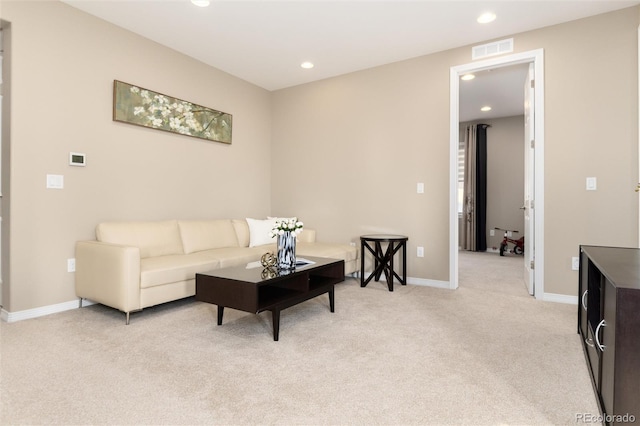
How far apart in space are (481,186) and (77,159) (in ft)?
21.7

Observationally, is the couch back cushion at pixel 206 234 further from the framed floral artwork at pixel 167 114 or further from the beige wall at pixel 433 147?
the beige wall at pixel 433 147

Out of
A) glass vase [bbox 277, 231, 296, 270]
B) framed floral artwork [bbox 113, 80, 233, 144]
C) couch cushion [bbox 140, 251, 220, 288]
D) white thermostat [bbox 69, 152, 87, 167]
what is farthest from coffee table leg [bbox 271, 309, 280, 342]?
framed floral artwork [bbox 113, 80, 233, 144]

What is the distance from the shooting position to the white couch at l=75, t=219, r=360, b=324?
2805 millimetres

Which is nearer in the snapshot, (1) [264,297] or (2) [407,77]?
(1) [264,297]

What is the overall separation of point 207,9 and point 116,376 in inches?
114

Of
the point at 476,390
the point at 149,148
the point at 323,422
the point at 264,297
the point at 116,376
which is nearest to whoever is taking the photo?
the point at 323,422

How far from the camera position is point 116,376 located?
1.92m

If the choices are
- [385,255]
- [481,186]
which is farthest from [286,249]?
[481,186]

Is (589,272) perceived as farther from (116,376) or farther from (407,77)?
(407,77)

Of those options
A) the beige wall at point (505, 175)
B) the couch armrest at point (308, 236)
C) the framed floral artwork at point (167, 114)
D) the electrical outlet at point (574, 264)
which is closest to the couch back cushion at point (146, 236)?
the framed floral artwork at point (167, 114)

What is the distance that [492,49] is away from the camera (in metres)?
3.75

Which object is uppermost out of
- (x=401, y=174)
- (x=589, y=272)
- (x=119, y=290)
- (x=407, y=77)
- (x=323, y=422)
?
(x=407, y=77)

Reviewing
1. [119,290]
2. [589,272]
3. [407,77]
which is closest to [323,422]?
[589,272]

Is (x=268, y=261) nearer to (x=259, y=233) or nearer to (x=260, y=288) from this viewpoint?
(x=260, y=288)
